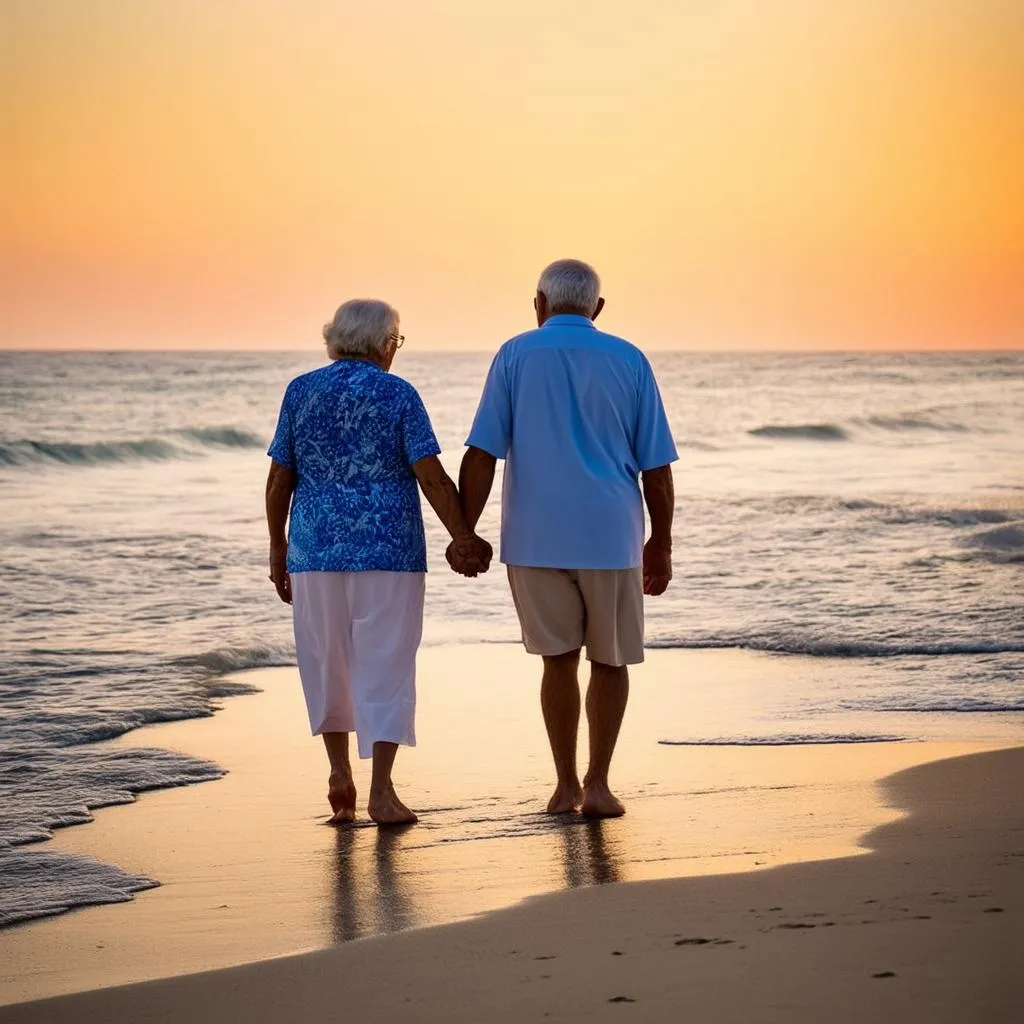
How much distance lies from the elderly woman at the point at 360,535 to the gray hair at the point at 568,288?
0.52 meters

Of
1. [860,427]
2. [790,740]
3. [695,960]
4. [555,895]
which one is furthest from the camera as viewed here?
[860,427]

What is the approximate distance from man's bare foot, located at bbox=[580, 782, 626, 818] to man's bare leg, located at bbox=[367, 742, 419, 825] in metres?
0.56

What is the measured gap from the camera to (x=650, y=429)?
192 inches

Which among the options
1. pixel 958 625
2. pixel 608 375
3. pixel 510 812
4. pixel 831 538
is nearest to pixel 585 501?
pixel 608 375

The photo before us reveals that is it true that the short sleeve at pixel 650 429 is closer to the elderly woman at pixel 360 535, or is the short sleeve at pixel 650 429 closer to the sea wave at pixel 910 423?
the elderly woman at pixel 360 535

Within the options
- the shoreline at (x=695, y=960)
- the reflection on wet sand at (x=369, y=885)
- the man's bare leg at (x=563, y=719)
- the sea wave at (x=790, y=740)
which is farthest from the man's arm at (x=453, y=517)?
the sea wave at (x=790, y=740)

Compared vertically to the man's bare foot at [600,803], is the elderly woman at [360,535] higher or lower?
higher

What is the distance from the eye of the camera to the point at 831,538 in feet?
46.3

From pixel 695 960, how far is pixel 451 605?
281 inches

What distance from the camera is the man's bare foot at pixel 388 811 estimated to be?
4.91m

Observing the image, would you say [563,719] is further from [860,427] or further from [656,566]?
[860,427]

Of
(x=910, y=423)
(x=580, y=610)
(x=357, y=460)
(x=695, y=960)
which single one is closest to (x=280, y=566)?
(x=357, y=460)

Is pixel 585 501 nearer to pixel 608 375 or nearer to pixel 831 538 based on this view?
pixel 608 375

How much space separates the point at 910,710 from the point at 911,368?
73192 millimetres
